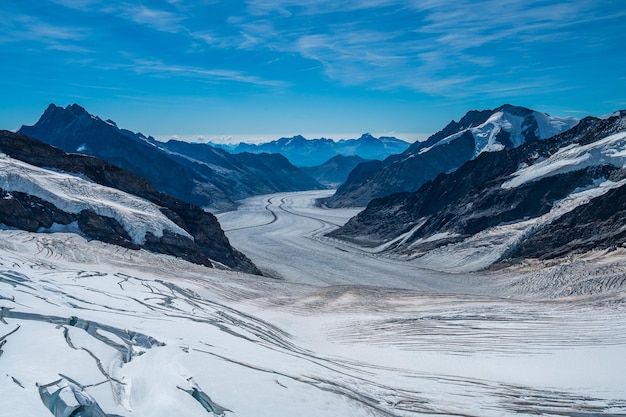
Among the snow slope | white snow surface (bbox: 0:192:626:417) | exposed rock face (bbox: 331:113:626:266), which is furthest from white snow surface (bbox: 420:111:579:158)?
the snow slope

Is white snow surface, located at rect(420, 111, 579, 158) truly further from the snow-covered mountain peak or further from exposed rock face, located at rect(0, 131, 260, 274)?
exposed rock face, located at rect(0, 131, 260, 274)

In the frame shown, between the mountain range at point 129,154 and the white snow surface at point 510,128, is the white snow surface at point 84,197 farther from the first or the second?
the white snow surface at point 510,128

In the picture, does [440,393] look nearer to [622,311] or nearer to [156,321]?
[156,321]

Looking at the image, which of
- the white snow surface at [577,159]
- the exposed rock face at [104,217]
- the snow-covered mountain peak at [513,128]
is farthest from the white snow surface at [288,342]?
the snow-covered mountain peak at [513,128]

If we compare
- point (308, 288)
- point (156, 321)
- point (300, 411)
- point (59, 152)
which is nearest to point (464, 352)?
point (300, 411)

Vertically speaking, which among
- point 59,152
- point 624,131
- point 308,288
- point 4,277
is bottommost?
point 308,288

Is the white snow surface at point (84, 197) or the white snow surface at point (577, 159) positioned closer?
the white snow surface at point (84, 197)
